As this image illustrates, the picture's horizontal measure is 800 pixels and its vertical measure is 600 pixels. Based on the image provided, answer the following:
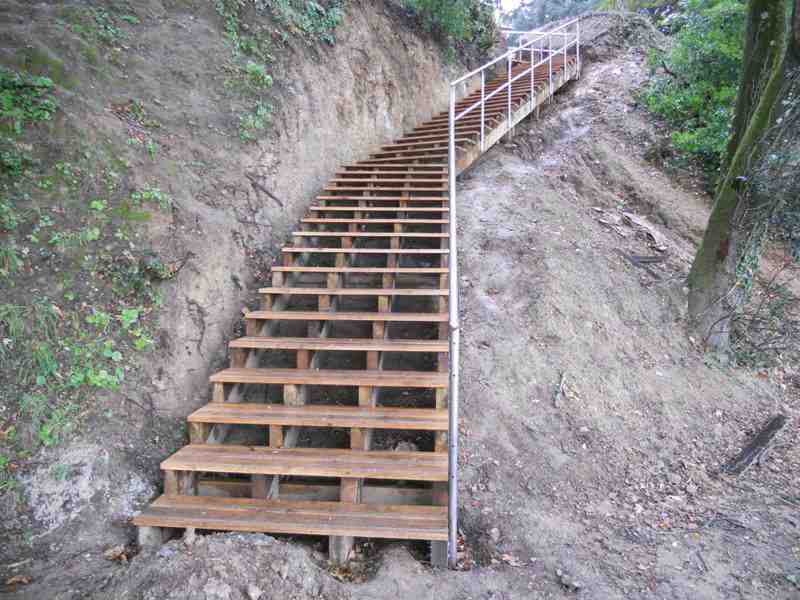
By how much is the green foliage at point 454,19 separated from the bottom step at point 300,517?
932 centimetres

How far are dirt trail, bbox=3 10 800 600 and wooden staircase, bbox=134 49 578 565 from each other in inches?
10.0

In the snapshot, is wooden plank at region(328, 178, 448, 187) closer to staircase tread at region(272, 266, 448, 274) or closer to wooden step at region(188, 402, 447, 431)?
staircase tread at region(272, 266, 448, 274)

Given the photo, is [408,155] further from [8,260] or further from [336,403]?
[8,260]

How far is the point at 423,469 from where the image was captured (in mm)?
2975

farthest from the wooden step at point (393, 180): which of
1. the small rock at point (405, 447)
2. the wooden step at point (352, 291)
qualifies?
the small rock at point (405, 447)

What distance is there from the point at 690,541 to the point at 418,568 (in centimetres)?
179

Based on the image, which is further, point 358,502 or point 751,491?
point 751,491

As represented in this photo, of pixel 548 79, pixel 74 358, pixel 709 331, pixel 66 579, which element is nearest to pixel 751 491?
pixel 709 331

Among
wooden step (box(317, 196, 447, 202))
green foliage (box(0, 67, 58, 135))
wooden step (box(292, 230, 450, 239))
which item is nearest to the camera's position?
green foliage (box(0, 67, 58, 135))

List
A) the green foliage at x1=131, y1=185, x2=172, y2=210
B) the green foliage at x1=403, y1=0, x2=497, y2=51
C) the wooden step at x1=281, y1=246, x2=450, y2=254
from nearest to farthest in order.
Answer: the green foliage at x1=131, y1=185, x2=172, y2=210
the wooden step at x1=281, y1=246, x2=450, y2=254
the green foliage at x1=403, y1=0, x2=497, y2=51

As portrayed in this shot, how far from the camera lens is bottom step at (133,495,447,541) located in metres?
2.70

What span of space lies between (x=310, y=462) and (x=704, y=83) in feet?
30.5

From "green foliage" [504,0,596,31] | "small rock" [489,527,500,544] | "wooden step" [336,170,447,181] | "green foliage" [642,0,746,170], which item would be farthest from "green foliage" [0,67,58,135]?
"green foliage" [504,0,596,31]

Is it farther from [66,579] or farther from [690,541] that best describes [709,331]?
[66,579]
